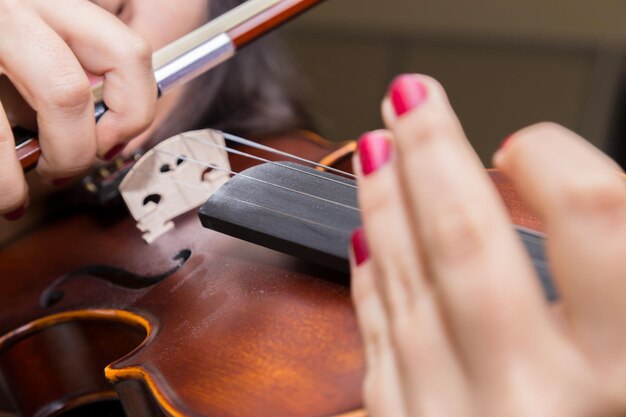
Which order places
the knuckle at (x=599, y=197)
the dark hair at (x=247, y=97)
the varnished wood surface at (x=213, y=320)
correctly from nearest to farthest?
the knuckle at (x=599, y=197), the varnished wood surface at (x=213, y=320), the dark hair at (x=247, y=97)

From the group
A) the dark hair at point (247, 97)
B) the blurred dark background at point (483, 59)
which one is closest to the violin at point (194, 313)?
the dark hair at point (247, 97)

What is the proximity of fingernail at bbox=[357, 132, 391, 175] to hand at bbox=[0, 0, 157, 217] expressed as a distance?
25 cm

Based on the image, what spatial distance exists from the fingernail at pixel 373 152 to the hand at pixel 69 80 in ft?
0.82

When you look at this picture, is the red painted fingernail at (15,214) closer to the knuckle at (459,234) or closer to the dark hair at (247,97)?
the dark hair at (247,97)

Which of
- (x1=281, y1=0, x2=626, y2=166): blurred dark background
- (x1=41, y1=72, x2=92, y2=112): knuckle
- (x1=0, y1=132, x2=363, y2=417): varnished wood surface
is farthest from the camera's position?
(x1=281, y1=0, x2=626, y2=166): blurred dark background

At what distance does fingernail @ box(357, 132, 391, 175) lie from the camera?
0.30 meters

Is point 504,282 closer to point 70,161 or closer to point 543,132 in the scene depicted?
point 543,132

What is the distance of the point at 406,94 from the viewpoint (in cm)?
28

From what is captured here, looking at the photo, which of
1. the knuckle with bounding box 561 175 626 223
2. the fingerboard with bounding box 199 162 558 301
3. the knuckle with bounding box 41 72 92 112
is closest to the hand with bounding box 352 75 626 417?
the knuckle with bounding box 561 175 626 223

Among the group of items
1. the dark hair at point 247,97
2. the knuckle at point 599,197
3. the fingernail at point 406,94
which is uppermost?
the fingernail at point 406,94

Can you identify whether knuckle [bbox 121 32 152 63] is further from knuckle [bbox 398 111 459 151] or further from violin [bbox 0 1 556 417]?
knuckle [bbox 398 111 459 151]

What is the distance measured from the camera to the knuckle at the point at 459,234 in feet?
0.78

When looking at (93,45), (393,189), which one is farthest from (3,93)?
(393,189)

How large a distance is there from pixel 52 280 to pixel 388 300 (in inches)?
14.9
